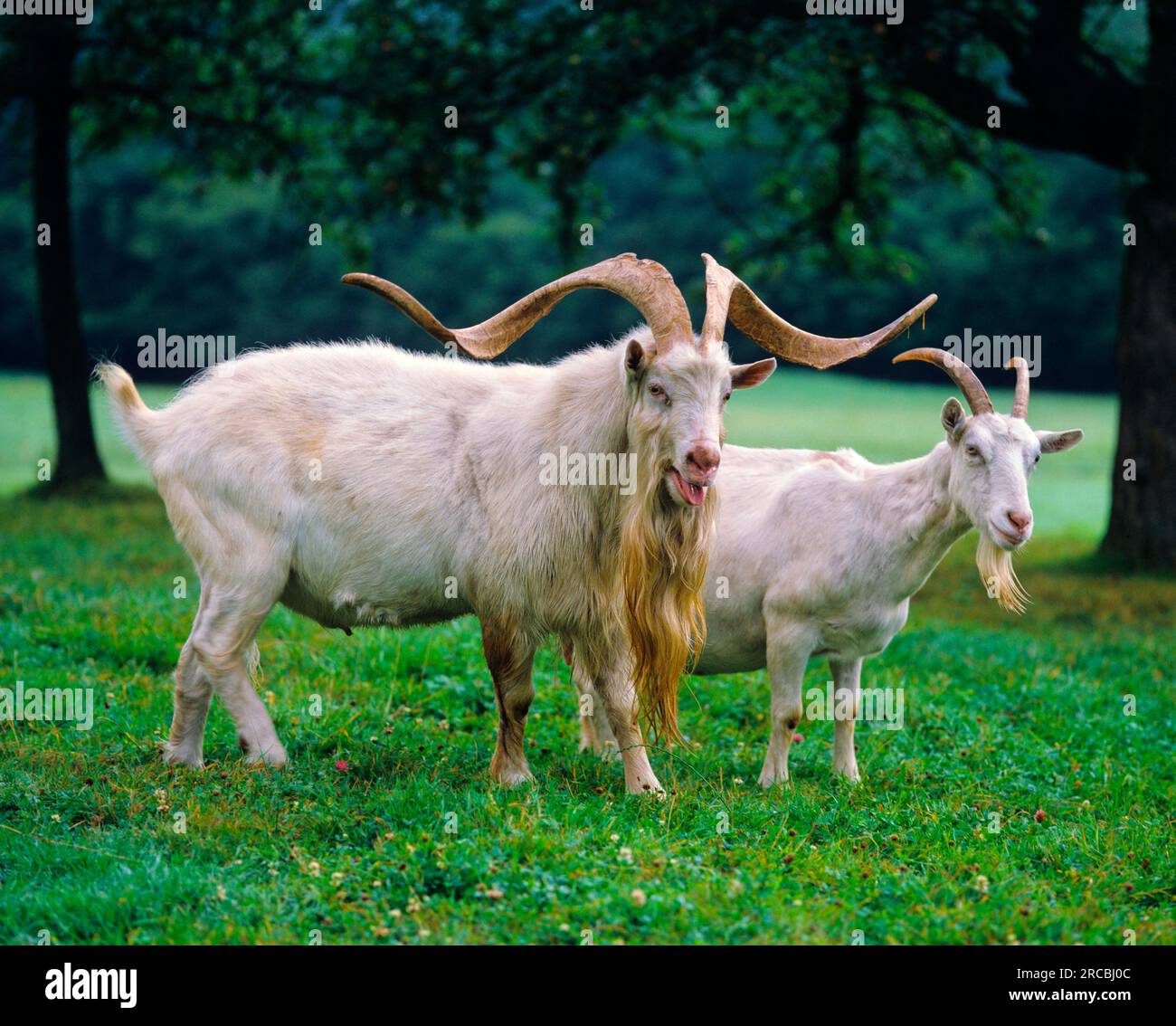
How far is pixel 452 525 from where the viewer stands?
6.72m

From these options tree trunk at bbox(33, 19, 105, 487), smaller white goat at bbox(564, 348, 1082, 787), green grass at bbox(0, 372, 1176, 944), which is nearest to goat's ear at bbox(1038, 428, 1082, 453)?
smaller white goat at bbox(564, 348, 1082, 787)

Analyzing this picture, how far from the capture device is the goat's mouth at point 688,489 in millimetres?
6230

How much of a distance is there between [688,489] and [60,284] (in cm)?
1311

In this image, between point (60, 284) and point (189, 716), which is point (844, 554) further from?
point (60, 284)

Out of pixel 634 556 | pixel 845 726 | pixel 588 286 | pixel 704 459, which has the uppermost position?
pixel 588 286

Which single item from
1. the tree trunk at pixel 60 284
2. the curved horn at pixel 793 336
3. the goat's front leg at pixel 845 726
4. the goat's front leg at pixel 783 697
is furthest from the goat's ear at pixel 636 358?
the tree trunk at pixel 60 284

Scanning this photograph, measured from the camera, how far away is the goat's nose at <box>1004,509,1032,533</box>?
263 inches

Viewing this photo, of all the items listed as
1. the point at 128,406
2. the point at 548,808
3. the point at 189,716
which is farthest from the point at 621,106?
the point at 548,808

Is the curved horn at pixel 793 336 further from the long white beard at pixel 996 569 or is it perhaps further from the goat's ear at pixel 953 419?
the long white beard at pixel 996 569

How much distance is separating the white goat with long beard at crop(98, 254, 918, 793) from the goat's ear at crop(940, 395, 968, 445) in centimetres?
51

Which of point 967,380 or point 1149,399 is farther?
point 1149,399

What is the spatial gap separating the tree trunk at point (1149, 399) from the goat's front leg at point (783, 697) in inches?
282

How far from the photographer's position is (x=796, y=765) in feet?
24.8
